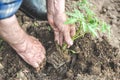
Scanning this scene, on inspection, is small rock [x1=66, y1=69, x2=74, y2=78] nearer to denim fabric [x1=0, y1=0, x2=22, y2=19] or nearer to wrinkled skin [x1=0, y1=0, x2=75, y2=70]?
wrinkled skin [x1=0, y1=0, x2=75, y2=70]

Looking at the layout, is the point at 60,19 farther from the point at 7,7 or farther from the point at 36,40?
the point at 7,7

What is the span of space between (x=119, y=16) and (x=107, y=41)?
1.38 feet

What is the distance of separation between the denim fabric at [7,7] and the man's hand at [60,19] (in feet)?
0.91

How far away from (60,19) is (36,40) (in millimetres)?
254

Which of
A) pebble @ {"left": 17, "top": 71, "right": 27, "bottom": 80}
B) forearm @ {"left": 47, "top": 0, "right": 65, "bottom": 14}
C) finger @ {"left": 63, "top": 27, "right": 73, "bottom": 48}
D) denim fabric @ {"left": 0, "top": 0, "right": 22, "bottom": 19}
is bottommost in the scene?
pebble @ {"left": 17, "top": 71, "right": 27, "bottom": 80}

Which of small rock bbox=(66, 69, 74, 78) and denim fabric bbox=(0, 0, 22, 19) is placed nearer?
denim fabric bbox=(0, 0, 22, 19)

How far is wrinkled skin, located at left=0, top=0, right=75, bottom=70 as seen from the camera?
1.99m

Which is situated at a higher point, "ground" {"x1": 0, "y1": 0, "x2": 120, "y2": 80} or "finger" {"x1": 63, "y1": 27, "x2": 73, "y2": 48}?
"finger" {"x1": 63, "y1": 27, "x2": 73, "y2": 48}

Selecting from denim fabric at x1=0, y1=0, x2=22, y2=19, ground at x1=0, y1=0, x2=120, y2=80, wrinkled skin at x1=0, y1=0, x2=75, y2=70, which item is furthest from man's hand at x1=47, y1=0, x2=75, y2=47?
denim fabric at x1=0, y1=0, x2=22, y2=19

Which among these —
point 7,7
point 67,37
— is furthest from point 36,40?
point 7,7

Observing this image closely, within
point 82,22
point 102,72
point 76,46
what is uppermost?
point 82,22

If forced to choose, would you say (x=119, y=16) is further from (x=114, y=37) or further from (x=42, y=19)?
(x=42, y=19)

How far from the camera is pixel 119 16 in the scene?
254 centimetres

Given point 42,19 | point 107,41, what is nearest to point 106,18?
point 107,41
